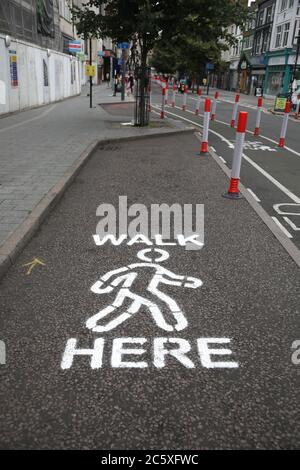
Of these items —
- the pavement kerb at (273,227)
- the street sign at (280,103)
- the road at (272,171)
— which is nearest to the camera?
the pavement kerb at (273,227)

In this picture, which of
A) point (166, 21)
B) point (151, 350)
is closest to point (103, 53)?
point (166, 21)

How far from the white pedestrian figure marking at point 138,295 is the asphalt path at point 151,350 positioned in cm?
2

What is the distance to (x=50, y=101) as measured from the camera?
2611 centimetres

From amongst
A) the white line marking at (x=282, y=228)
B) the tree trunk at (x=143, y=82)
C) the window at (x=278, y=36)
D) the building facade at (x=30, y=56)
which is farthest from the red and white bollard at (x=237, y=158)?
the window at (x=278, y=36)

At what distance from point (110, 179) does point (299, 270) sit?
4.66m

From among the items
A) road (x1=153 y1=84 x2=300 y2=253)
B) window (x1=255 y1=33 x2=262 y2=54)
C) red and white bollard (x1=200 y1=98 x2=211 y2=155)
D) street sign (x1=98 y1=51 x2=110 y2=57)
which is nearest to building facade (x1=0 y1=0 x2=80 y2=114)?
road (x1=153 y1=84 x2=300 y2=253)

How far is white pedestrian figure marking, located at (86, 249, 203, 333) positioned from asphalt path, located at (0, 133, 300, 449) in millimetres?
19

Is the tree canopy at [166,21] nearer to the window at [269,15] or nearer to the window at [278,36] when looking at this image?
the window at [278,36]

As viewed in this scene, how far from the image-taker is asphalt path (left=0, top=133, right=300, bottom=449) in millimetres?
2393

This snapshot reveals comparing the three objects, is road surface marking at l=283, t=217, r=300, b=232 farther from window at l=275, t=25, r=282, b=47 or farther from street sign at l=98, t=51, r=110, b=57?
street sign at l=98, t=51, r=110, b=57

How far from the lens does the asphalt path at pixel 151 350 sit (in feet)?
7.85

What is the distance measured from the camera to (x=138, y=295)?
3.88 metres

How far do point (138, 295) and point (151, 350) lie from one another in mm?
842
